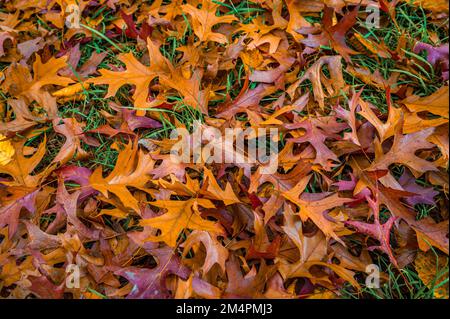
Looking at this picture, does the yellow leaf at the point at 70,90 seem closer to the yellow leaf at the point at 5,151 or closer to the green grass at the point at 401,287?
the yellow leaf at the point at 5,151

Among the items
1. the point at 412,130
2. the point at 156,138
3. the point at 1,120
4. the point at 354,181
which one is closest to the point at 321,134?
the point at 354,181

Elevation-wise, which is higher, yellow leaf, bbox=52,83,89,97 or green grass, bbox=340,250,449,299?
yellow leaf, bbox=52,83,89,97

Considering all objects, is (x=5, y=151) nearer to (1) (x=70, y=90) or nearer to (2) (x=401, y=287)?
(1) (x=70, y=90)

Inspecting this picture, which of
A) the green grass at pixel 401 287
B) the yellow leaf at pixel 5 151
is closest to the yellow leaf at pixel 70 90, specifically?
the yellow leaf at pixel 5 151

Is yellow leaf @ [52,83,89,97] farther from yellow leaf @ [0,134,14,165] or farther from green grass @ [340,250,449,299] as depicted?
green grass @ [340,250,449,299]

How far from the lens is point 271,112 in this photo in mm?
1608

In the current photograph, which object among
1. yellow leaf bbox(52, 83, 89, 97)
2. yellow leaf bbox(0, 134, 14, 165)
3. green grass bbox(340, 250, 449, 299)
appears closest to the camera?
green grass bbox(340, 250, 449, 299)

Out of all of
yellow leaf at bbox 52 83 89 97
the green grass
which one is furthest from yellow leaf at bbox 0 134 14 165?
the green grass

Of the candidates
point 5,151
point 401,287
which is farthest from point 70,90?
point 401,287

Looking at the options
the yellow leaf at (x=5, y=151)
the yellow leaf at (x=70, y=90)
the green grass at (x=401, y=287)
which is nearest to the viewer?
the green grass at (x=401, y=287)

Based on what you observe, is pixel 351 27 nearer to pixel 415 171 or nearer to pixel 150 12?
pixel 415 171

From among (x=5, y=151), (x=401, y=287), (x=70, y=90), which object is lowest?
(x=401, y=287)

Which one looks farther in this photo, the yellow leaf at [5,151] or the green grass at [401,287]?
the yellow leaf at [5,151]

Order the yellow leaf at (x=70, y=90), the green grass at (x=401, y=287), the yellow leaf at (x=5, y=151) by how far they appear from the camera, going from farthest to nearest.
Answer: the yellow leaf at (x=70, y=90) → the yellow leaf at (x=5, y=151) → the green grass at (x=401, y=287)
